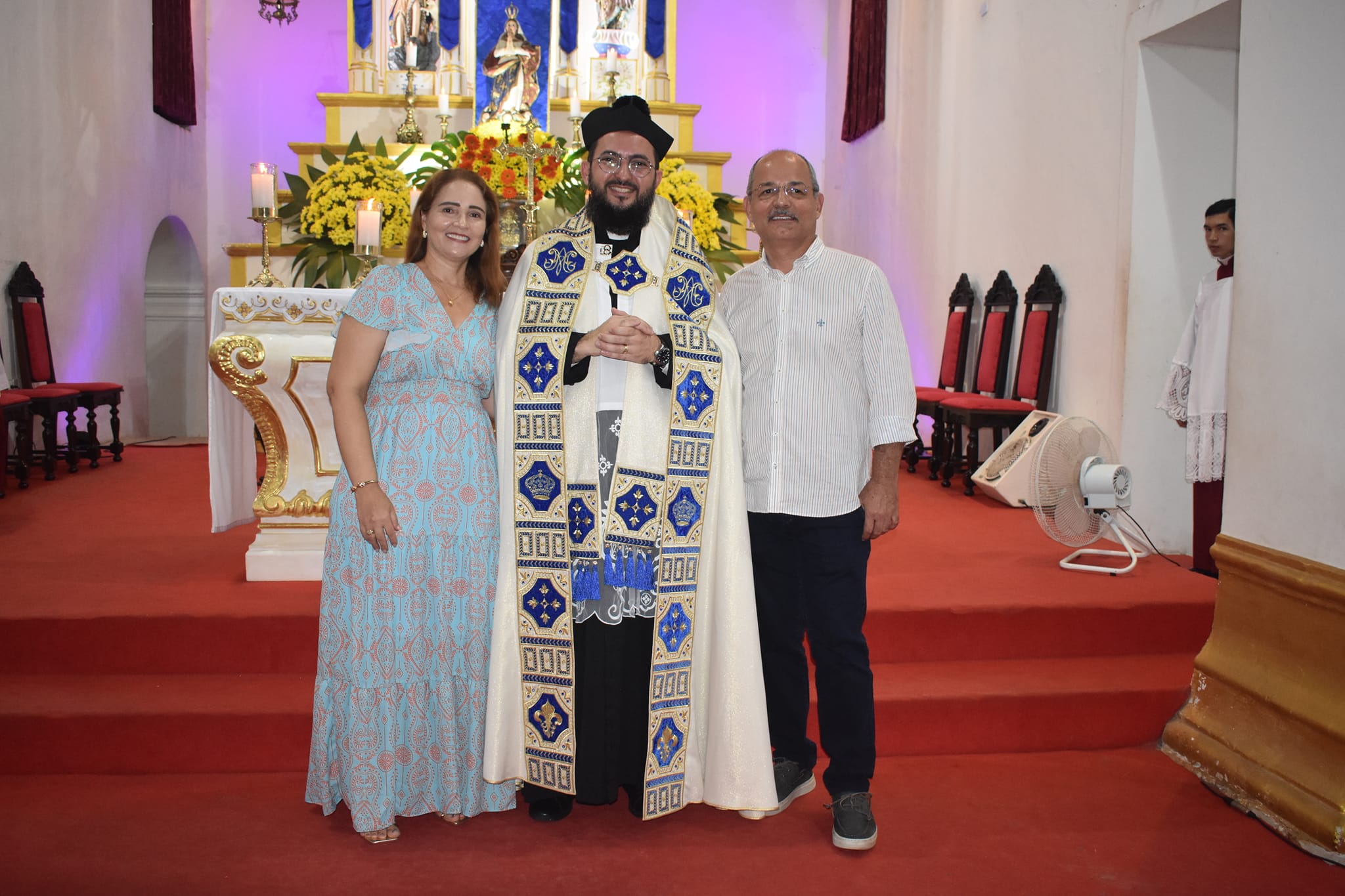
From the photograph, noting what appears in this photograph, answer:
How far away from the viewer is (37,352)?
7.14 m

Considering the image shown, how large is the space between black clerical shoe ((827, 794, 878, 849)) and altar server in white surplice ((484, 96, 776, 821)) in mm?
164

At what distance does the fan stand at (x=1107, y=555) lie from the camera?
4164 mm

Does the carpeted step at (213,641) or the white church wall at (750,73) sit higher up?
the white church wall at (750,73)

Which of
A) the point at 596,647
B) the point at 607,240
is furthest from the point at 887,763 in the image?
the point at 607,240

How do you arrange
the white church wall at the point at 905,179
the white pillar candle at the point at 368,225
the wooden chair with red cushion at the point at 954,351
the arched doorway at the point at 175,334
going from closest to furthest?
the white pillar candle at the point at 368,225
the wooden chair with red cushion at the point at 954,351
the white church wall at the point at 905,179
the arched doorway at the point at 175,334

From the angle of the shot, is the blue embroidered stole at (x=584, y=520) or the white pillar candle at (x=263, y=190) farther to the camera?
the white pillar candle at (x=263, y=190)

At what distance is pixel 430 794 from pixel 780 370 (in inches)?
52.5

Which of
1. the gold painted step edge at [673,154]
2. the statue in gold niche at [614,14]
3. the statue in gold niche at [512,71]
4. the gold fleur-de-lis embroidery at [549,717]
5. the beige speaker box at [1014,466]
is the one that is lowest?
the gold fleur-de-lis embroidery at [549,717]

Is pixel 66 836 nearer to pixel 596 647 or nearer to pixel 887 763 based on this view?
pixel 596 647

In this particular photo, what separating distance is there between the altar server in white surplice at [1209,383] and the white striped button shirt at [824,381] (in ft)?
8.00

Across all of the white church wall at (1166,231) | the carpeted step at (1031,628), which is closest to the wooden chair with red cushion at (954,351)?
the white church wall at (1166,231)

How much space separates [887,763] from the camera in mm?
3139

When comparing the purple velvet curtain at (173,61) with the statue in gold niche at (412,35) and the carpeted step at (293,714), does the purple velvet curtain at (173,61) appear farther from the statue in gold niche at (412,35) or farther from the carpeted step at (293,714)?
the carpeted step at (293,714)

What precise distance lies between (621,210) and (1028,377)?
4.35m
